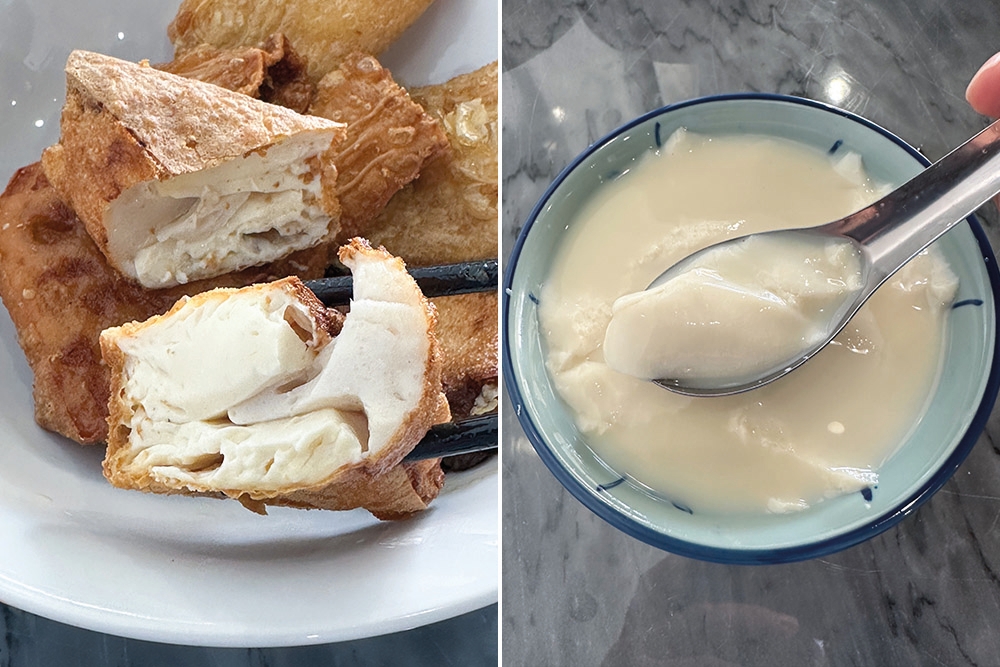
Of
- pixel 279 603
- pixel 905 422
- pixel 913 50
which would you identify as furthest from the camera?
pixel 279 603

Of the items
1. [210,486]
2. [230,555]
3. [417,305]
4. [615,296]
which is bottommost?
[230,555]

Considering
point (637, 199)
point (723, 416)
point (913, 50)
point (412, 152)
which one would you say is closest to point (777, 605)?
point (723, 416)

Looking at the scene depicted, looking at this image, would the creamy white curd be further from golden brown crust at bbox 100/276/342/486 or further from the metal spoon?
golden brown crust at bbox 100/276/342/486

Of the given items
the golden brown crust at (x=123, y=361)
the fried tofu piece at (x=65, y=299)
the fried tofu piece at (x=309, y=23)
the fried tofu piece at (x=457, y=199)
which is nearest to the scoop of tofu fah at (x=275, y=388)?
the golden brown crust at (x=123, y=361)

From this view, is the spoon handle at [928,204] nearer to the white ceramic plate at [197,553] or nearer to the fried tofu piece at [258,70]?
the white ceramic plate at [197,553]

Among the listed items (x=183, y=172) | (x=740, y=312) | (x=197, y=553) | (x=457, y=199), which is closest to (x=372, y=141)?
(x=457, y=199)

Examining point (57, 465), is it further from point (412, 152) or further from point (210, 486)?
point (412, 152)
